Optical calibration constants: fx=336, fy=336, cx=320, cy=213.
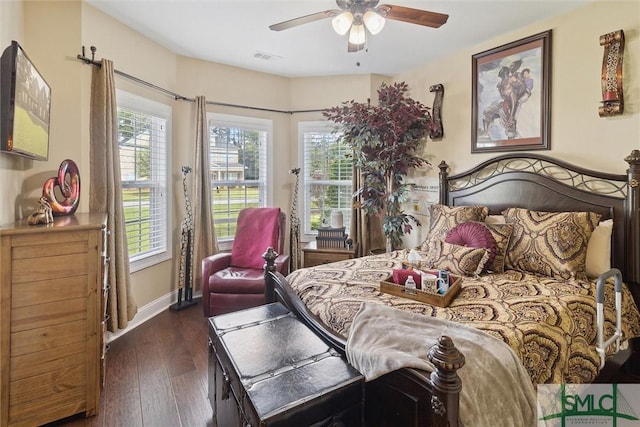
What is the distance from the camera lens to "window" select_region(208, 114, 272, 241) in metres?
4.14

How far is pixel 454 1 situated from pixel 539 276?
2.13 m

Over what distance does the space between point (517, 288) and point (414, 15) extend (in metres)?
1.81

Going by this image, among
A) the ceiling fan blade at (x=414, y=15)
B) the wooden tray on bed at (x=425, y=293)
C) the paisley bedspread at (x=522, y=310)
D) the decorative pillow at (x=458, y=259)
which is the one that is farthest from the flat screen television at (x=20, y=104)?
the decorative pillow at (x=458, y=259)

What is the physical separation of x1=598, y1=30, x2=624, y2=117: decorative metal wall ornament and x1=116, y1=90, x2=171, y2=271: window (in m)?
3.93

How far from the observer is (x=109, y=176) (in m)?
2.75

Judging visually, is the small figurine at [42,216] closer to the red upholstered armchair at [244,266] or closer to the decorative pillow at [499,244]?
the red upholstered armchair at [244,266]

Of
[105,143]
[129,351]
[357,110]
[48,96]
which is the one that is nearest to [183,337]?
[129,351]

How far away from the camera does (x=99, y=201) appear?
272 centimetres

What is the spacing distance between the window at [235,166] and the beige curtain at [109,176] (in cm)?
131

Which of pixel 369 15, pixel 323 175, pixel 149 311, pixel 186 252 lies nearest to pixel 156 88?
pixel 186 252

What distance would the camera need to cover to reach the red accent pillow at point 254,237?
3695 millimetres

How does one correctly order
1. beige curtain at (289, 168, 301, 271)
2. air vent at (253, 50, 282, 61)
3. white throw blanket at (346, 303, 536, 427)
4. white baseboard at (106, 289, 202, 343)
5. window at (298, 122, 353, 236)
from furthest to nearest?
window at (298, 122, 353, 236) → beige curtain at (289, 168, 301, 271) → air vent at (253, 50, 282, 61) → white baseboard at (106, 289, 202, 343) → white throw blanket at (346, 303, 536, 427)

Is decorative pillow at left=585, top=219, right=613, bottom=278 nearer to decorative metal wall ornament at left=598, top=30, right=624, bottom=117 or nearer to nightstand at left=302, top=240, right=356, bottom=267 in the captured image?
decorative metal wall ornament at left=598, top=30, right=624, bottom=117

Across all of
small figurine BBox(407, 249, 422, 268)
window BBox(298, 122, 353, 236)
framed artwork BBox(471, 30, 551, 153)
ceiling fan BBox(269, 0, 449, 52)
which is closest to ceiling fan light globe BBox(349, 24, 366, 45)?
ceiling fan BBox(269, 0, 449, 52)
